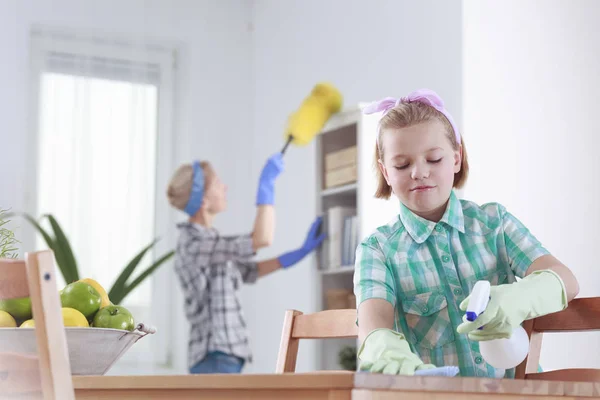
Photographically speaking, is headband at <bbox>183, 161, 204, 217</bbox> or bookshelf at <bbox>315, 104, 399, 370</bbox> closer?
bookshelf at <bbox>315, 104, 399, 370</bbox>

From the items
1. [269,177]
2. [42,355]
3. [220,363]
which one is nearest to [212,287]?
[220,363]

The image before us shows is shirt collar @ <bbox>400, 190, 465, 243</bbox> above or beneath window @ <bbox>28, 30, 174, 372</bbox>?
beneath

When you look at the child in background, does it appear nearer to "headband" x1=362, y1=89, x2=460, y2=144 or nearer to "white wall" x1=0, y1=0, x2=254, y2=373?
"white wall" x1=0, y1=0, x2=254, y2=373

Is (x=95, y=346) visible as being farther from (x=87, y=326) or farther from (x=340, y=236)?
(x=340, y=236)

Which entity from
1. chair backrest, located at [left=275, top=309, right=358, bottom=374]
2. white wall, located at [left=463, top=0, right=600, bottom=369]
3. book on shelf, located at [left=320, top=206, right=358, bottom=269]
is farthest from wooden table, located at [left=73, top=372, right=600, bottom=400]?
book on shelf, located at [left=320, top=206, right=358, bottom=269]

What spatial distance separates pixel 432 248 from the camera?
116cm

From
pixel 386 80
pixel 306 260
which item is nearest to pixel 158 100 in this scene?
pixel 306 260

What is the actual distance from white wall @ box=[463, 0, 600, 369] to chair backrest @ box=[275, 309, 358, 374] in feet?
1.45

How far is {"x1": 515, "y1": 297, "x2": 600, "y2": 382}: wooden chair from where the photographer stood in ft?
3.62

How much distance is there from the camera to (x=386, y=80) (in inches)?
151

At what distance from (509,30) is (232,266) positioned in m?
2.30

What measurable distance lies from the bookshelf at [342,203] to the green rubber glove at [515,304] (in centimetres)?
238

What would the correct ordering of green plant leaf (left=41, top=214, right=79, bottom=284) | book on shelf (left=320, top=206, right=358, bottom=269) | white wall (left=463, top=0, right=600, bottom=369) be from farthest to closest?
green plant leaf (left=41, top=214, right=79, bottom=284) < book on shelf (left=320, top=206, right=358, bottom=269) < white wall (left=463, top=0, right=600, bottom=369)

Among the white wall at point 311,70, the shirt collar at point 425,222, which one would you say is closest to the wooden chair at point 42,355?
the shirt collar at point 425,222
